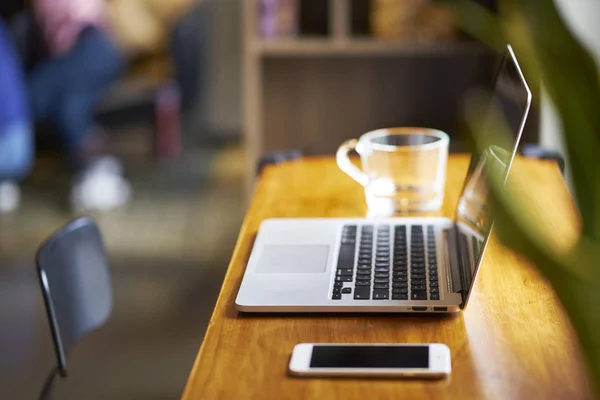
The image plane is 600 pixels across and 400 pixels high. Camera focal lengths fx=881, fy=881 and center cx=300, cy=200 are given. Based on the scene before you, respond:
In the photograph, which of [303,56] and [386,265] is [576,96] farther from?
[303,56]

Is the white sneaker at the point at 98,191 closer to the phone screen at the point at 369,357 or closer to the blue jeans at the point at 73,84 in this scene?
the blue jeans at the point at 73,84

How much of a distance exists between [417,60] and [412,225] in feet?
6.24

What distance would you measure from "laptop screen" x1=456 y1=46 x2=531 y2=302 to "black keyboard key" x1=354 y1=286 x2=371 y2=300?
113mm

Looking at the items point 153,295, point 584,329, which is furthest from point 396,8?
point 584,329

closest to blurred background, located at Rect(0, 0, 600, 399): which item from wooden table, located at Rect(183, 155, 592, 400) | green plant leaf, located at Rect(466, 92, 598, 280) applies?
wooden table, located at Rect(183, 155, 592, 400)

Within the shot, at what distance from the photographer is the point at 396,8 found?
9.25 feet

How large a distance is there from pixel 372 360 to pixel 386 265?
25cm

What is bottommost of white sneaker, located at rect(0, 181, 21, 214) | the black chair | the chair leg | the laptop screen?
white sneaker, located at rect(0, 181, 21, 214)

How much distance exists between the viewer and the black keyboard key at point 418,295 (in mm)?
1005

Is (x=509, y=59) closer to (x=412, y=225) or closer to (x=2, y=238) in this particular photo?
(x=412, y=225)

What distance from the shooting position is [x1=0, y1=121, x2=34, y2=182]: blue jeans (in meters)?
3.48

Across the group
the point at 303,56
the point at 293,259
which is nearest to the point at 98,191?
the point at 303,56

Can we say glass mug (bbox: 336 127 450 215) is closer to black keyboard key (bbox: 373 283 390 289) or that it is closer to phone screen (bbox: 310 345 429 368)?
black keyboard key (bbox: 373 283 390 289)

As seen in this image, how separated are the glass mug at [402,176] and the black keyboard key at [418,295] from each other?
0.37 metres
